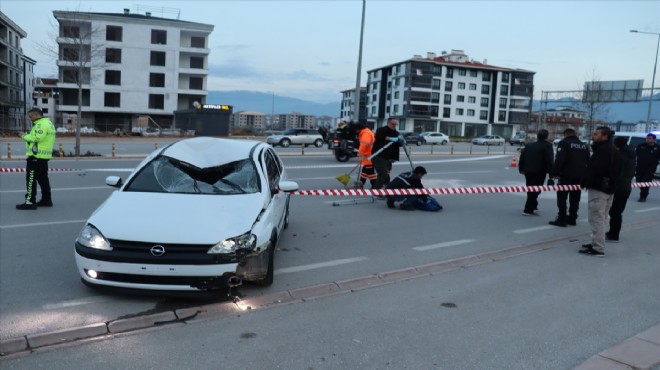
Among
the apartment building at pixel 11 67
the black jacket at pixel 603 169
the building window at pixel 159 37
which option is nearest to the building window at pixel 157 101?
the building window at pixel 159 37

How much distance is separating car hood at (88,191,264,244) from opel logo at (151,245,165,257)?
0.06 metres

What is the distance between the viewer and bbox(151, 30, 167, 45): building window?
188ft

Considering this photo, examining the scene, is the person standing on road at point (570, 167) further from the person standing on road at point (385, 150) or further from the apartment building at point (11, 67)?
the apartment building at point (11, 67)

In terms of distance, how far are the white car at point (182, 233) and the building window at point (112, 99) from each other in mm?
55674

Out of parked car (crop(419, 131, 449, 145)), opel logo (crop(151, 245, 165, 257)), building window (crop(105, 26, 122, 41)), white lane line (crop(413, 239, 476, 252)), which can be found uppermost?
building window (crop(105, 26, 122, 41))

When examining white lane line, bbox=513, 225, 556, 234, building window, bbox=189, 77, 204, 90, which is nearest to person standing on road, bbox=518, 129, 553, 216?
white lane line, bbox=513, 225, 556, 234

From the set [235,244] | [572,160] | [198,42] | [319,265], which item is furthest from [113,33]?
[235,244]

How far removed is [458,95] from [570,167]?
292 ft

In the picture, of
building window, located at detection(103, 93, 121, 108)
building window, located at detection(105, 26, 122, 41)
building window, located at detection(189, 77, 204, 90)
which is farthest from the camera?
building window, located at detection(189, 77, 204, 90)

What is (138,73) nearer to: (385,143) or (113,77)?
(113,77)

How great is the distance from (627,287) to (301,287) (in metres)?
3.70

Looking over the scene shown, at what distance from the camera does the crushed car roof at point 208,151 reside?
656cm

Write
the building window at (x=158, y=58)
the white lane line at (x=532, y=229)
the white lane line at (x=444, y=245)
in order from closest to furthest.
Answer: the white lane line at (x=444, y=245), the white lane line at (x=532, y=229), the building window at (x=158, y=58)

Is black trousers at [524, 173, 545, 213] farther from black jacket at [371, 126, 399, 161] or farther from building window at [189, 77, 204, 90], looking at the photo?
building window at [189, 77, 204, 90]
